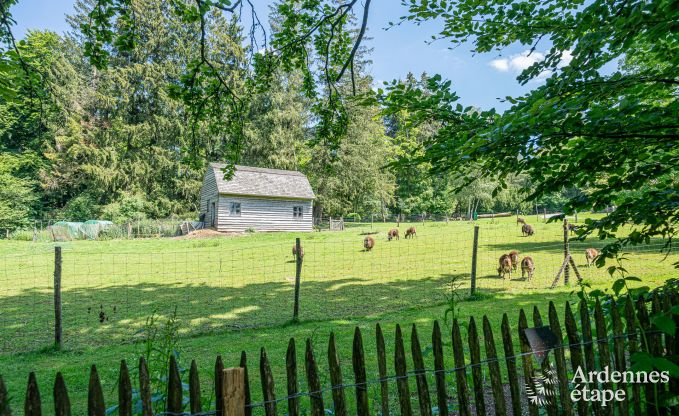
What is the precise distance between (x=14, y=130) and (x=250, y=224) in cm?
2771

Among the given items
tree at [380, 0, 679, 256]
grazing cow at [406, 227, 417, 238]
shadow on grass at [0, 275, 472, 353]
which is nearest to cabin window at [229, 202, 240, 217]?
grazing cow at [406, 227, 417, 238]

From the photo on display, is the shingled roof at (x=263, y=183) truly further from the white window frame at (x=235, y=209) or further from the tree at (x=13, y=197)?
the tree at (x=13, y=197)

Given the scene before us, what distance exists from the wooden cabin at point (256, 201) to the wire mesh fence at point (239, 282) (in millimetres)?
8577

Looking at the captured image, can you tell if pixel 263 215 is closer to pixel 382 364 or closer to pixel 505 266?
pixel 505 266

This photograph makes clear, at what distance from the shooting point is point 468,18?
4203 millimetres

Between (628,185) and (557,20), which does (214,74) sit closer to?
(557,20)

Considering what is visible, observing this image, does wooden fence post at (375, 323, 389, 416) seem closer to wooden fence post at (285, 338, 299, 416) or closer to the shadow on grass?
wooden fence post at (285, 338, 299, 416)

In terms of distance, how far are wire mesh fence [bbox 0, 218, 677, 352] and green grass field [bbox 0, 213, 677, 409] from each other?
44mm

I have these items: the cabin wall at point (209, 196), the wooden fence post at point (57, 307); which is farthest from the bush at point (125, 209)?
the wooden fence post at point (57, 307)

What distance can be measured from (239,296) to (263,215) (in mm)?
22352

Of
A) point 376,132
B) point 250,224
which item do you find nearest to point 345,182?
point 376,132

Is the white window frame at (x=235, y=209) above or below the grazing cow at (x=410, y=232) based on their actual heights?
above

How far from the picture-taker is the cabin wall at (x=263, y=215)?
30422 mm

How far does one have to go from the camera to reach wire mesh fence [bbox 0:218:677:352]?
26.3 feet
